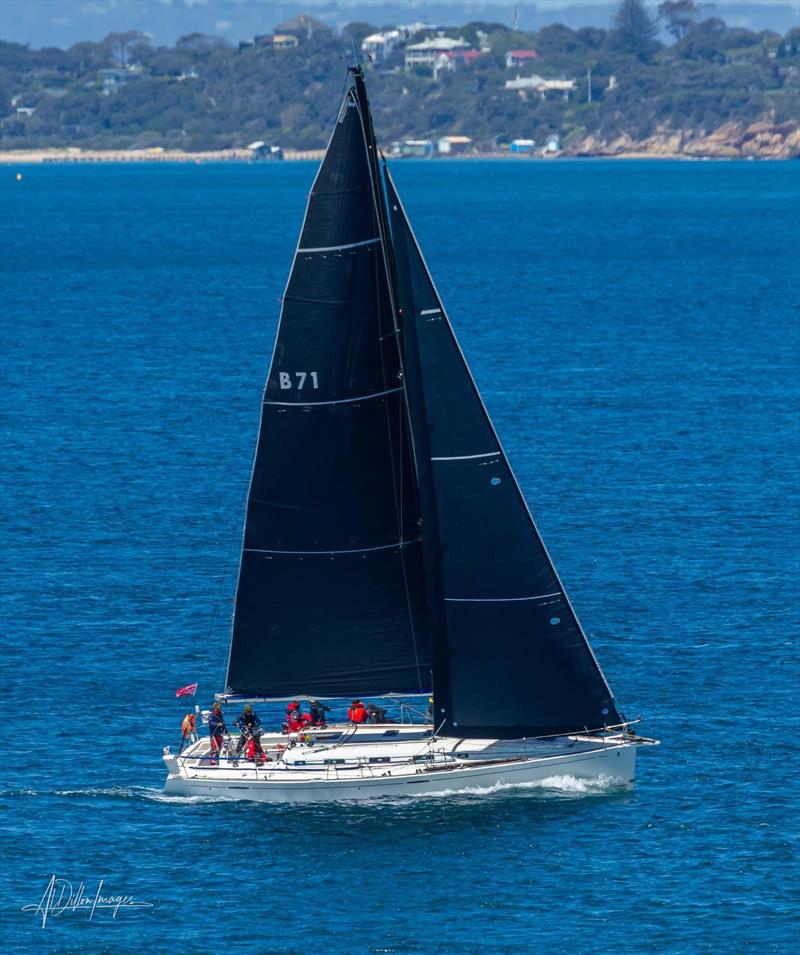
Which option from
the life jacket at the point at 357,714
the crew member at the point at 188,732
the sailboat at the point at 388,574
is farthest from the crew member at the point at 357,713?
the crew member at the point at 188,732

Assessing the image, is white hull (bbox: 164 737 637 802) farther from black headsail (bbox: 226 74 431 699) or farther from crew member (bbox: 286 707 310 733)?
black headsail (bbox: 226 74 431 699)

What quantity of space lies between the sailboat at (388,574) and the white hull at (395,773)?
2.0 inches

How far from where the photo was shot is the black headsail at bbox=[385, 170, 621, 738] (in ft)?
153

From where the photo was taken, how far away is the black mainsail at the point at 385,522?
46.1m

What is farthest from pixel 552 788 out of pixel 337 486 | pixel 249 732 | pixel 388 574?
pixel 337 486

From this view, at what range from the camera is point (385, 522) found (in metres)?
48.2

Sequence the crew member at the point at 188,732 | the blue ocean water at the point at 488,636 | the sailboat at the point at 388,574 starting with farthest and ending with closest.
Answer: the crew member at the point at 188,732
the sailboat at the point at 388,574
the blue ocean water at the point at 488,636

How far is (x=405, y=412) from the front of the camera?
4697 cm

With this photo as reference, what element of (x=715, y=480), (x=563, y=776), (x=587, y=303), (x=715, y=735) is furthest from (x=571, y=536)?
(x=587, y=303)

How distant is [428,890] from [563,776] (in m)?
5.69
